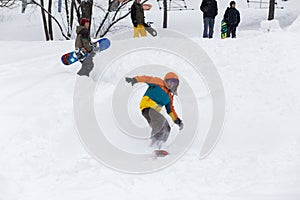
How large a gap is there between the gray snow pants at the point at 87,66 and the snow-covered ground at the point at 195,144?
0.46 meters

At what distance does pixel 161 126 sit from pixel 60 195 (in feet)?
7.41

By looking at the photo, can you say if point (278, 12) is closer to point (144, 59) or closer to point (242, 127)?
point (144, 59)

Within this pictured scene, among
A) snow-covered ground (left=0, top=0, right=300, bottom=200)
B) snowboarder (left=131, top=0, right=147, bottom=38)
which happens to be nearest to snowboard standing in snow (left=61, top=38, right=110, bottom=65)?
snow-covered ground (left=0, top=0, right=300, bottom=200)

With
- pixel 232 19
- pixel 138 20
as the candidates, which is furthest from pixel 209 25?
pixel 138 20

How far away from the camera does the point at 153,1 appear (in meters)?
35.0

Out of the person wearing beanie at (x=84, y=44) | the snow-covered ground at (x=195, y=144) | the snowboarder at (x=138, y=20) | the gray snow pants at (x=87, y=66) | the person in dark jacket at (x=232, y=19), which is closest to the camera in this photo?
the snow-covered ground at (x=195, y=144)

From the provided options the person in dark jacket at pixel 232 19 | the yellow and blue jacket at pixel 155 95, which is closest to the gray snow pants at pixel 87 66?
the yellow and blue jacket at pixel 155 95

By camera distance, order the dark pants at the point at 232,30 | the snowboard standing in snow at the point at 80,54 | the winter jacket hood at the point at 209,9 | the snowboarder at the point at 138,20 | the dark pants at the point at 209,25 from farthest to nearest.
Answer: the dark pants at the point at 232,30, the dark pants at the point at 209,25, the winter jacket hood at the point at 209,9, the snowboarder at the point at 138,20, the snowboard standing in snow at the point at 80,54

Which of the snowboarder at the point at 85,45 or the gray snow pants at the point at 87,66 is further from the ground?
the snowboarder at the point at 85,45

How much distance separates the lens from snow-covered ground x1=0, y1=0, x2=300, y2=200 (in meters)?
6.59

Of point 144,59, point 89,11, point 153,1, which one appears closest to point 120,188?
point 144,59

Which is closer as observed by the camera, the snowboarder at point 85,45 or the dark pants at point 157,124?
the dark pants at point 157,124

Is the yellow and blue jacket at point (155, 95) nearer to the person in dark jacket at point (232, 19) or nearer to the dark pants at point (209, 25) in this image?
the dark pants at point (209, 25)

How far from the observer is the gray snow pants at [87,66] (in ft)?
36.2
